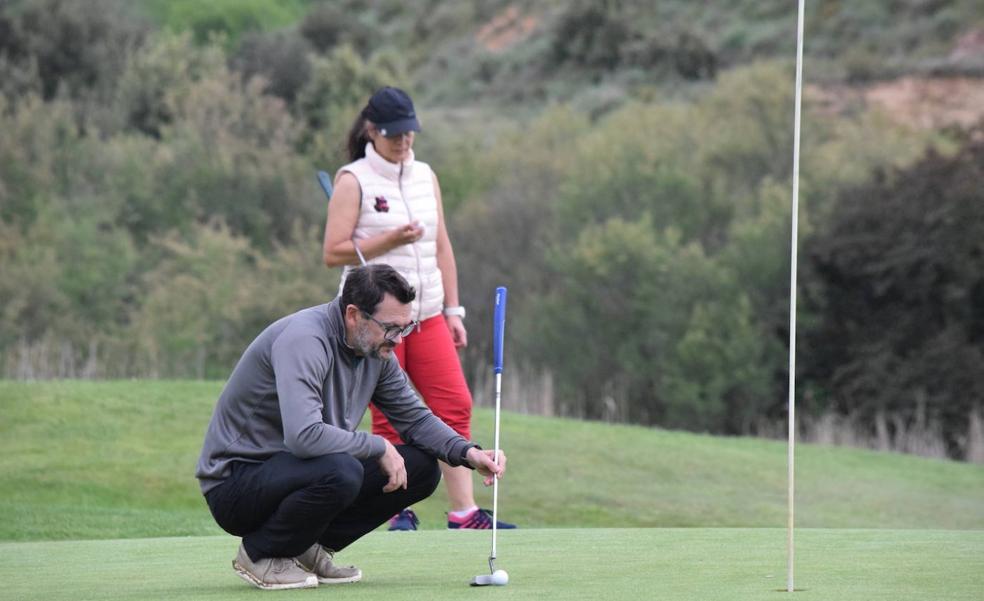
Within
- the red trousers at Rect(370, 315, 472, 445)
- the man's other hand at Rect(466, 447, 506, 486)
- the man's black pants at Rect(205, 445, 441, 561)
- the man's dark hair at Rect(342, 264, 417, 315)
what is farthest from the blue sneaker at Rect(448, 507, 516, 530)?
the man's dark hair at Rect(342, 264, 417, 315)

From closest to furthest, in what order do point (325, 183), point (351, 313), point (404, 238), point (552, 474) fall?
1. point (351, 313)
2. point (404, 238)
3. point (325, 183)
4. point (552, 474)

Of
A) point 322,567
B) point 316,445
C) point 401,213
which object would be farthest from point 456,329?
point 316,445

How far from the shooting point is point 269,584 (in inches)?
263

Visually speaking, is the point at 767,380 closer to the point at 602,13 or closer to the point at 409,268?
the point at 409,268

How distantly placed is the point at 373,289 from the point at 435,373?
291 centimetres

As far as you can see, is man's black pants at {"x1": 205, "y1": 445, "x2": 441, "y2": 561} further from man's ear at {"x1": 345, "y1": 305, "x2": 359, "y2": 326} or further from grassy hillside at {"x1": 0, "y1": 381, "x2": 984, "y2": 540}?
grassy hillside at {"x1": 0, "y1": 381, "x2": 984, "y2": 540}

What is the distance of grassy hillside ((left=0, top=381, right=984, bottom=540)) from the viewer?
1560cm

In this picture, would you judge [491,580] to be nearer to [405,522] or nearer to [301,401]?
[301,401]

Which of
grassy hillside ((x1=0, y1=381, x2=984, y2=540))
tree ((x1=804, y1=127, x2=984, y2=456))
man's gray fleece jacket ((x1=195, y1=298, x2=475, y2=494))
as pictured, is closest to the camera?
man's gray fleece jacket ((x1=195, y1=298, x2=475, y2=494))

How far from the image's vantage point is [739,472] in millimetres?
18016

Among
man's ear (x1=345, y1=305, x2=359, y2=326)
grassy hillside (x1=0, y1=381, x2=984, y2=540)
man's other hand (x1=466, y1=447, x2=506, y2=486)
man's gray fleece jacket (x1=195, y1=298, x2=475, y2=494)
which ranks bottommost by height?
grassy hillside (x1=0, y1=381, x2=984, y2=540)

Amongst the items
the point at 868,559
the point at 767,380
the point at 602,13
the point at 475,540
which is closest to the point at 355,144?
the point at 475,540

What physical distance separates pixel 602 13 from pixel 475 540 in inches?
2665

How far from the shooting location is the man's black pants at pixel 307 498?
6570mm
